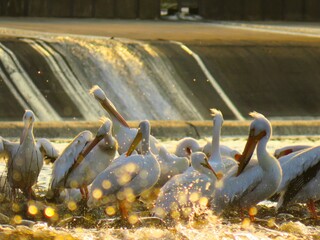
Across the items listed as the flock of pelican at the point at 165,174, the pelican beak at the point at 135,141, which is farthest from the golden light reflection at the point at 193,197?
the pelican beak at the point at 135,141

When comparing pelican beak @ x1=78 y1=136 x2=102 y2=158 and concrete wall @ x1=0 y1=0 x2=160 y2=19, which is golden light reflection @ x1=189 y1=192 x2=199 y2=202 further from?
concrete wall @ x1=0 y1=0 x2=160 y2=19

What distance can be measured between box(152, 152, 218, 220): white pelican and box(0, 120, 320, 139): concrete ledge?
664 centimetres

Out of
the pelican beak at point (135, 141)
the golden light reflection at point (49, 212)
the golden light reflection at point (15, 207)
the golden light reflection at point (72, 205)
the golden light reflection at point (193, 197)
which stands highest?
the pelican beak at point (135, 141)

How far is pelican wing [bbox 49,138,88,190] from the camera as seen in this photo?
1319 cm

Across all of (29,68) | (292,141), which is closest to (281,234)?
(292,141)

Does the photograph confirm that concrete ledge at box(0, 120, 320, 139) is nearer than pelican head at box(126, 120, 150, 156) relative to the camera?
No

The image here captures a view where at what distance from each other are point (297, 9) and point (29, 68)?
16.8 metres

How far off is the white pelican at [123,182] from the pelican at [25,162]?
3.40 ft

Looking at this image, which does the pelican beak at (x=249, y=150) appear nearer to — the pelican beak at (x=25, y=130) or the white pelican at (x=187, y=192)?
the white pelican at (x=187, y=192)

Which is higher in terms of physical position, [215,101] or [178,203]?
[178,203]

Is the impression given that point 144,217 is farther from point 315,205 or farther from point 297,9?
point 297,9

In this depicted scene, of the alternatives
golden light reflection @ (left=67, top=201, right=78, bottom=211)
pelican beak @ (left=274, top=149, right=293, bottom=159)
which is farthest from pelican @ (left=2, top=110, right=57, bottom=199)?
pelican beak @ (left=274, top=149, right=293, bottom=159)

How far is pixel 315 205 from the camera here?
1409 cm

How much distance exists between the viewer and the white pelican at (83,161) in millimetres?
13258
